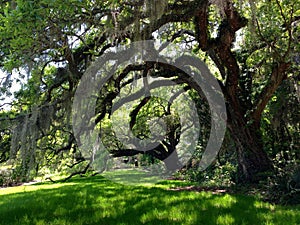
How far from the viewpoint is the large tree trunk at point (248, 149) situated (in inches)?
226

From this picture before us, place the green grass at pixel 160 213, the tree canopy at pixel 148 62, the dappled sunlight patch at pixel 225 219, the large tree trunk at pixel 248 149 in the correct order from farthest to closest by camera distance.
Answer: the large tree trunk at pixel 248 149
the tree canopy at pixel 148 62
the green grass at pixel 160 213
the dappled sunlight patch at pixel 225 219

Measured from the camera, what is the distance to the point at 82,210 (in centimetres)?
372

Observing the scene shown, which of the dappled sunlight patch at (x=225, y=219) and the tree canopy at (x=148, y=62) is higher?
the tree canopy at (x=148, y=62)

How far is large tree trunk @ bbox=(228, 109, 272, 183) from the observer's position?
5738mm

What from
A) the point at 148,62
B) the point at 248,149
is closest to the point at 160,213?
the point at 148,62

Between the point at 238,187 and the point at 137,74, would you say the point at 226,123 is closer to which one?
the point at 238,187

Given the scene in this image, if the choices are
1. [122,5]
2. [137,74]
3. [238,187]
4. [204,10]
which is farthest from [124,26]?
[238,187]

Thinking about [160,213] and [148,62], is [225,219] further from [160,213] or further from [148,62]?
[148,62]

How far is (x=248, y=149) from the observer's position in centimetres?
580

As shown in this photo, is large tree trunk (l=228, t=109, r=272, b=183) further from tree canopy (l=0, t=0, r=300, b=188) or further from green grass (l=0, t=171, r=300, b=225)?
green grass (l=0, t=171, r=300, b=225)

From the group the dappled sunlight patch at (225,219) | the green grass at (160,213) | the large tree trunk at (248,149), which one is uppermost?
the large tree trunk at (248,149)

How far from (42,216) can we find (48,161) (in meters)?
4.14

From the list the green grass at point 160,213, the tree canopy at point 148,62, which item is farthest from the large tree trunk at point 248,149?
the green grass at point 160,213

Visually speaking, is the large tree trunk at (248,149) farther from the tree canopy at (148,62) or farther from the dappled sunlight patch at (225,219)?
the dappled sunlight patch at (225,219)
